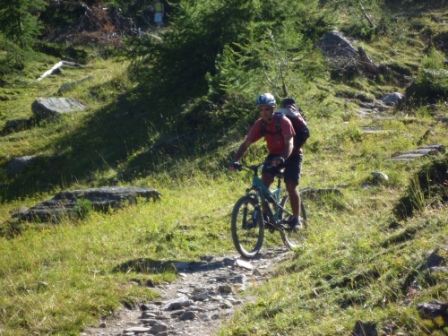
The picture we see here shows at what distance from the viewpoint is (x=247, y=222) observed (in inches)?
367

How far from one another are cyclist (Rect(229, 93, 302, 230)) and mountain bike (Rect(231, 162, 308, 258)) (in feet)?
0.39

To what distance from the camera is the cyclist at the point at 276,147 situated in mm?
9117

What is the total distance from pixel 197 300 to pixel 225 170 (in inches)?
299

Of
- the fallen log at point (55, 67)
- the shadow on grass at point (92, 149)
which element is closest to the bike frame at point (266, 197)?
the shadow on grass at point (92, 149)

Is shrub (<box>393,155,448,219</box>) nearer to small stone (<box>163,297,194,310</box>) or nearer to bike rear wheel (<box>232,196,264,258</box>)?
bike rear wheel (<box>232,196,264,258</box>)

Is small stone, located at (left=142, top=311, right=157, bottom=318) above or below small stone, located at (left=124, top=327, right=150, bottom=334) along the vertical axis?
below

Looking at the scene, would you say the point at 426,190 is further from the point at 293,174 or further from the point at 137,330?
the point at 137,330

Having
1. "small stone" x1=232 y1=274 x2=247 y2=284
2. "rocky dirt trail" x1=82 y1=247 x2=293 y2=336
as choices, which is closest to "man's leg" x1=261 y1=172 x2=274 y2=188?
"rocky dirt trail" x1=82 y1=247 x2=293 y2=336

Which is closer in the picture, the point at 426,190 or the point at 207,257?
the point at 426,190

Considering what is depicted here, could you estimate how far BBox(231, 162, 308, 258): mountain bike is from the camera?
365 inches

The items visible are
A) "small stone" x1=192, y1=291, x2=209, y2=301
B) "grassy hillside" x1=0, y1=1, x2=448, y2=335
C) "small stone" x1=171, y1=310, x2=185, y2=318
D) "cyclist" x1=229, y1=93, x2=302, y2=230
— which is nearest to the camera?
"grassy hillside" x1=0, y1=1, x2=448, y2=335

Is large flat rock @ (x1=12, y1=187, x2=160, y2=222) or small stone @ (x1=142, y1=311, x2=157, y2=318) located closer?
small stone @ (x1=142, y1=311, x2=157, y2=318)

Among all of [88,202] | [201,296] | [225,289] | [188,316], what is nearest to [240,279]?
[225,289]

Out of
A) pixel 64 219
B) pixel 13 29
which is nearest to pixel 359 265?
pixel 64 219
